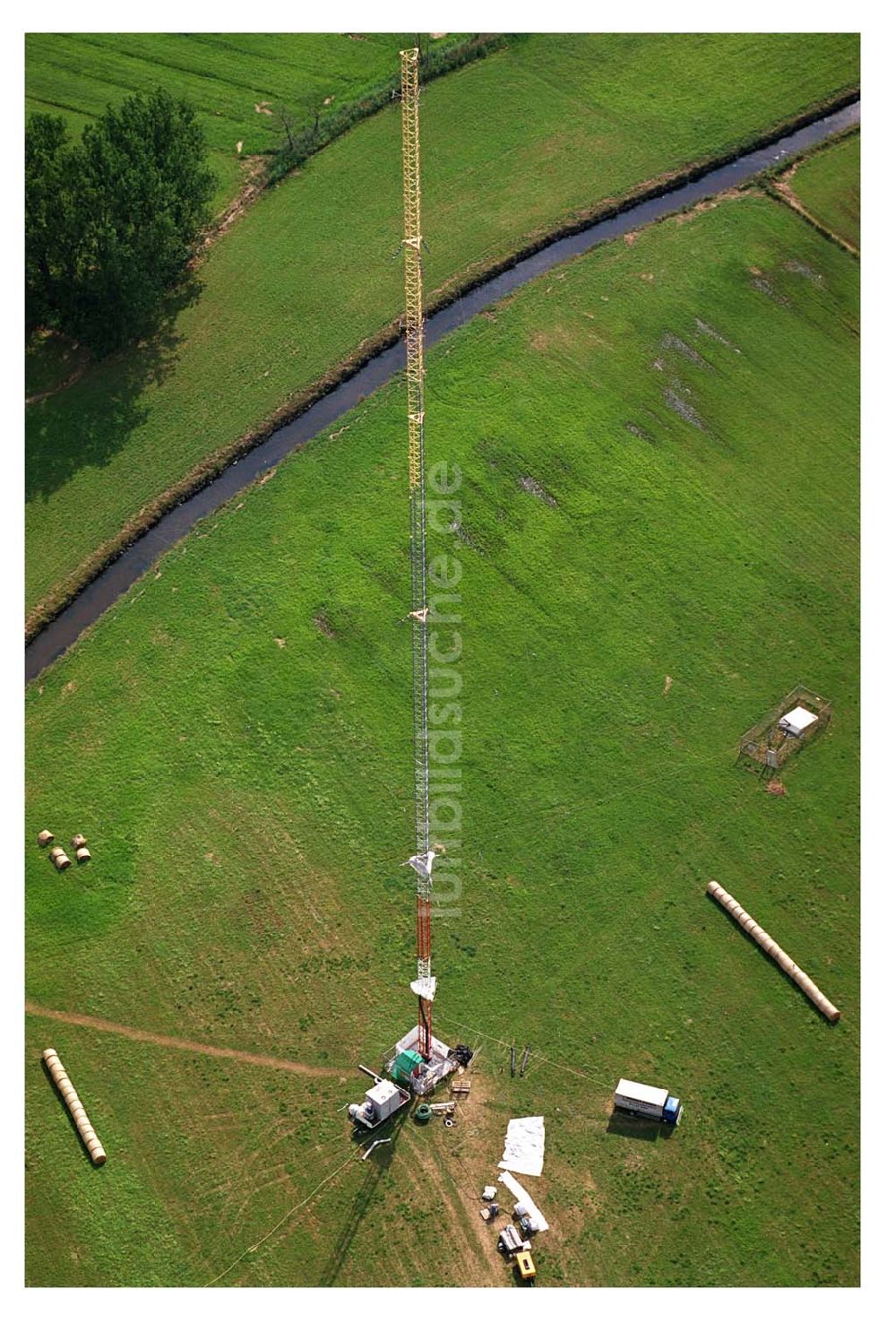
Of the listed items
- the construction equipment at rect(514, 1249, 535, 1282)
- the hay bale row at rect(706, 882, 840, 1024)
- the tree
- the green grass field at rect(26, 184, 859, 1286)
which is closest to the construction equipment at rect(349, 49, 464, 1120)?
the green grass field at rect(26, 184, 859, 1286)

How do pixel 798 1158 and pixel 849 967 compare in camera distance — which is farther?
pixel 849 967

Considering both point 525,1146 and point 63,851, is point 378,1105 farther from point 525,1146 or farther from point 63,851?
point 63,851

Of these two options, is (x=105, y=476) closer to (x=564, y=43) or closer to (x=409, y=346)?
(x=409, y=346)

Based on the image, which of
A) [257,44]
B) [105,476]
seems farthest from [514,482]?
[257,44]

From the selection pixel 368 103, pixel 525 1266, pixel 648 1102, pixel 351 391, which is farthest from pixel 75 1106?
pixel 368 103

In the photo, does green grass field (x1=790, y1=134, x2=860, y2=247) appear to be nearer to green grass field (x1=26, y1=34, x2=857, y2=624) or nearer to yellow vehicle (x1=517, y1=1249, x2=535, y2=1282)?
green grass field (x1=26, y1=34, x2=857, y2=624)

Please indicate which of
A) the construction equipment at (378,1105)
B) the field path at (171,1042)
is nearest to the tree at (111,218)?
the field path at (171,1042)

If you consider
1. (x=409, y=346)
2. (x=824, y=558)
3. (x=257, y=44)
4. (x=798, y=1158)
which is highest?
(x=257, y=44)
